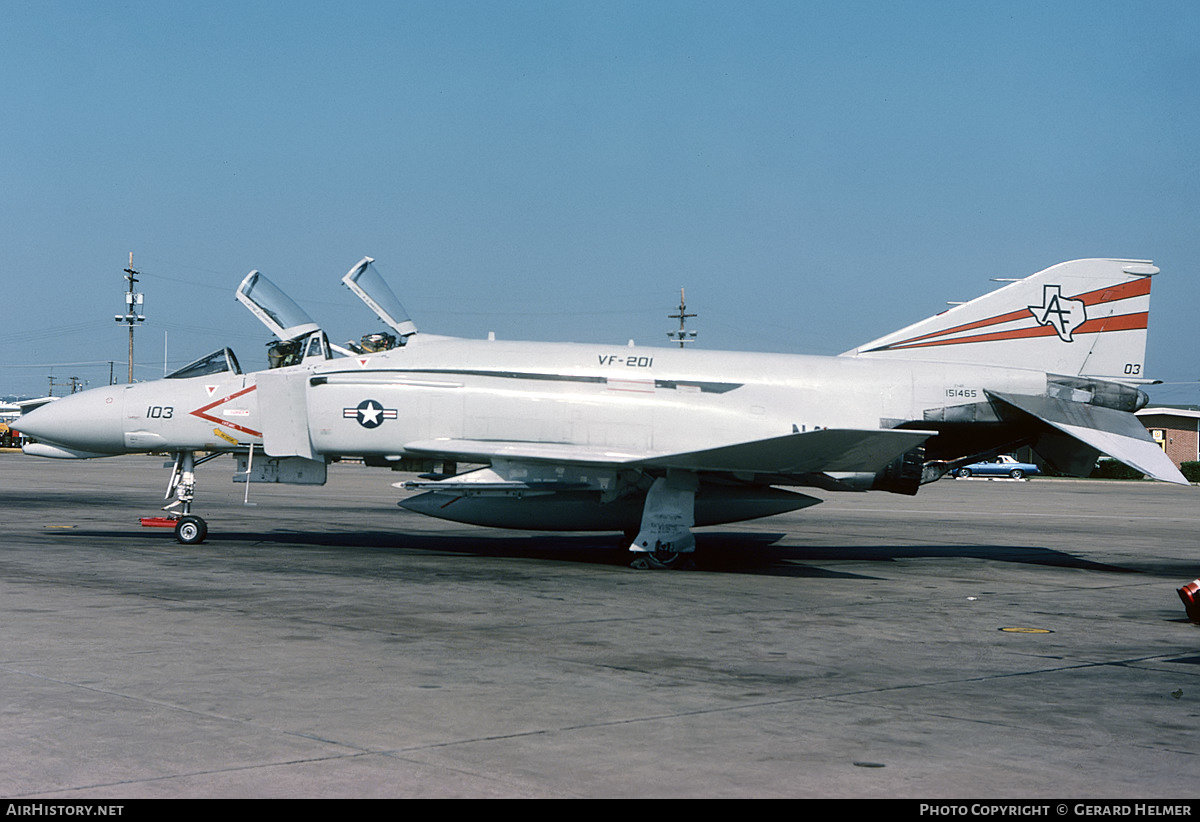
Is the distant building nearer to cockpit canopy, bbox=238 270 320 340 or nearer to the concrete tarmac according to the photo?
the concrete tarmac

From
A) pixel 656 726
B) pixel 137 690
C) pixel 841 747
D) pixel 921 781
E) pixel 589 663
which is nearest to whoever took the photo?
pixel 921 781

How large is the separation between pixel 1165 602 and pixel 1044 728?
747 centimetres

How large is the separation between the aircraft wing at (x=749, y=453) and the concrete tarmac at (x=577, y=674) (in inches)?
57.9

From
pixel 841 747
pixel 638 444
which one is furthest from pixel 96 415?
pixel 841 747

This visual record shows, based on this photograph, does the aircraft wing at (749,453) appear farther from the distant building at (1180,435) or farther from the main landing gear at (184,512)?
the distant building at (1180,435)

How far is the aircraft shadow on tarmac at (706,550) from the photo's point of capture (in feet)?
53.5

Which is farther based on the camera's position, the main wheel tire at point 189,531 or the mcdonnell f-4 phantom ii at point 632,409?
the main wheel tire at point 189,531

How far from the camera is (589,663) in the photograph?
827 centimetres

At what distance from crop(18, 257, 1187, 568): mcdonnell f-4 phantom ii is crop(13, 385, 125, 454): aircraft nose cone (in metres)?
0.03

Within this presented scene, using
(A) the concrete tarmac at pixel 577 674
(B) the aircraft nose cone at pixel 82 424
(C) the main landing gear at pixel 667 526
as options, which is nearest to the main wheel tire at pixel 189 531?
(A) the concrete tarmac at pixel 577 674

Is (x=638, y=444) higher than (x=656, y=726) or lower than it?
higher

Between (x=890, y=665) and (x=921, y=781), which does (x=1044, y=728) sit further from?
(x=890, y=665)

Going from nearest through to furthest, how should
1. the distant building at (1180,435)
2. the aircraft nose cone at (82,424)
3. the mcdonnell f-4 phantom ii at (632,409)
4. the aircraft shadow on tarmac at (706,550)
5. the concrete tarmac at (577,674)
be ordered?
1. the concrete tarmac at (577,674)
2. the mcdonnell f-4 phantom ii at (632,409)
3. the aircraft shadow on tarmac at (706,550)
4. the aircraft nose cone at (82,424)
5. the distant building at (1180,435)
